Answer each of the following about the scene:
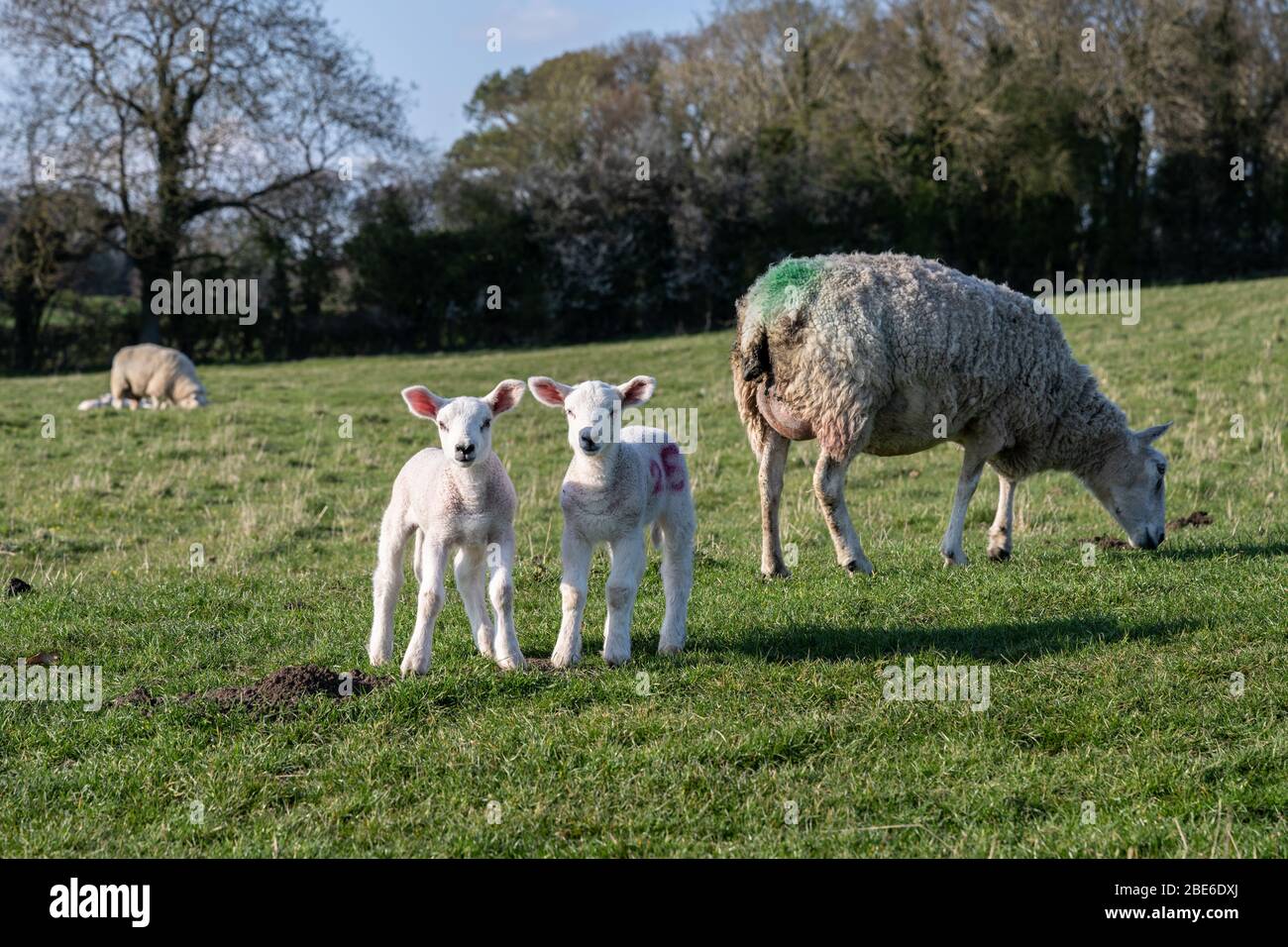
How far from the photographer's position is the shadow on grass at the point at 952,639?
7352 mm

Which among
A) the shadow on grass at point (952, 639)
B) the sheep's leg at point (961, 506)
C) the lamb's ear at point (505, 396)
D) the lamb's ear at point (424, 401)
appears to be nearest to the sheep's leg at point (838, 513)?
the sheep's leg at point (961, 506)

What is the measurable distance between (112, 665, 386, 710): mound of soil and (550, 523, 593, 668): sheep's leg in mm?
1094

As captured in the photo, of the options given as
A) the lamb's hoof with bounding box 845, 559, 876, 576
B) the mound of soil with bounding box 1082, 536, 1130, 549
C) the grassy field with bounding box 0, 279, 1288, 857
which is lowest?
the grassy field with bounding box 0, 279, 1288, 857

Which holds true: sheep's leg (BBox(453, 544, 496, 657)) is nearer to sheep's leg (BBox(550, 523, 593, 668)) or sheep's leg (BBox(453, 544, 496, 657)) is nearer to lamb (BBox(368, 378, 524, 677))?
lamb (BBox(368, 378, 524, 677))

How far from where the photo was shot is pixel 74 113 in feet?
111

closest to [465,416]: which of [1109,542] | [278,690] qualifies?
[278,690]

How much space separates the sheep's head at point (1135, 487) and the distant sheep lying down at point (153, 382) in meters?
16.5

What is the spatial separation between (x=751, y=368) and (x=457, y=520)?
3.94 meters

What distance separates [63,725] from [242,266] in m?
32.4

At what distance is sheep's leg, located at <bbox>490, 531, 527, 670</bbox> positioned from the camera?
692cm

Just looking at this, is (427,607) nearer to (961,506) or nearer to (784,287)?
(784,287)

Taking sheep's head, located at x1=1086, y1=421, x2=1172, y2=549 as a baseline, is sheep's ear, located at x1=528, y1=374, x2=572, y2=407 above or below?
above

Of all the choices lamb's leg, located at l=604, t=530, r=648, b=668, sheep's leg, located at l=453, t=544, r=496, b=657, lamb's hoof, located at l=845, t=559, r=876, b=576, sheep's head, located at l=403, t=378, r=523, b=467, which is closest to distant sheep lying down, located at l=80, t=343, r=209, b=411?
lamb's hoof, located at l=845, t=559, r=876, b=576
